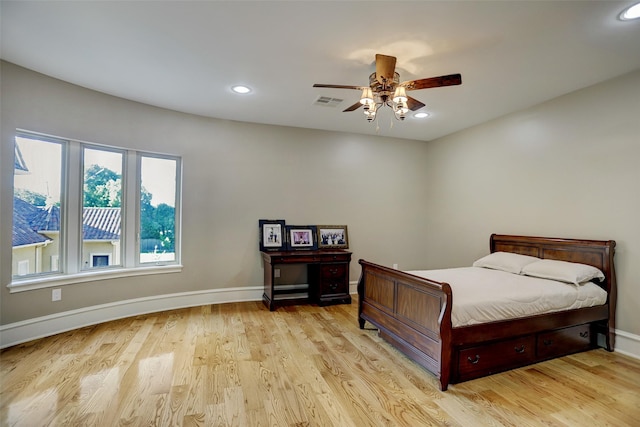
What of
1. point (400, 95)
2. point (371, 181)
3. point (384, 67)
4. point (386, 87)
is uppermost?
point (384, 67)

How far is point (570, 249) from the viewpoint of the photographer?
3453mm

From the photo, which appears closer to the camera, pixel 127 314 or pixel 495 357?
pixel 495 357

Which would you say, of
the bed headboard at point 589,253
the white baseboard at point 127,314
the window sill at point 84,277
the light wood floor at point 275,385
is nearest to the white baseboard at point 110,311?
the white baseboard at point 127,314

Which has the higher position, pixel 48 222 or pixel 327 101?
pixel 327 101

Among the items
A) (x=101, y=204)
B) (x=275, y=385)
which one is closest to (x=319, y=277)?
(x=275, y=385)

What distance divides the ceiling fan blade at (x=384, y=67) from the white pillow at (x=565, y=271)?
253 centimetres

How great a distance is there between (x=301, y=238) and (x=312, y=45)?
2.96m

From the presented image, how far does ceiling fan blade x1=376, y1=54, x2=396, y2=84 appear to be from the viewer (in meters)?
2.65

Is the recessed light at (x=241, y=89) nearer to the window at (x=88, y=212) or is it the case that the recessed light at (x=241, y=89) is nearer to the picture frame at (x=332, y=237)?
the window at (x=88, y=212)

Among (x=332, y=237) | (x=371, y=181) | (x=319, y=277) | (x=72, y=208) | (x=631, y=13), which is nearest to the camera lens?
(x=631, y=13)

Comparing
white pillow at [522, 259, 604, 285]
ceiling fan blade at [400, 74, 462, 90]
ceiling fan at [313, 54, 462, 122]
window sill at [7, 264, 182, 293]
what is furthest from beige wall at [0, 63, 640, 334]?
ceiling fan at [313, 54, 462, 122]

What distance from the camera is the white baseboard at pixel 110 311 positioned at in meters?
3.13

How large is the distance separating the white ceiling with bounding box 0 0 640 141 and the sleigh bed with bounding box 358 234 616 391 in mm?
1864

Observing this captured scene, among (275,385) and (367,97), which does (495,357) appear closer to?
(275,385)
